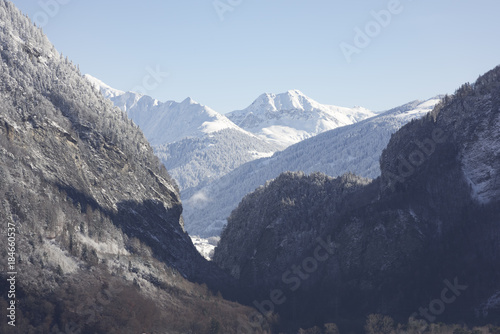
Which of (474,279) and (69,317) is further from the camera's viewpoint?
(474,279)

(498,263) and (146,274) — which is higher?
(146,274)

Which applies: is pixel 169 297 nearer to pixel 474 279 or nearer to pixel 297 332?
pixel 297 332

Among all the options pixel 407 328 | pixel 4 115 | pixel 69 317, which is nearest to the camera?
pixel 69 317

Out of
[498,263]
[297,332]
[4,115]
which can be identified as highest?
[4,115]

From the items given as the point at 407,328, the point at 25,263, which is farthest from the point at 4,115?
Answer: the point at 407,328

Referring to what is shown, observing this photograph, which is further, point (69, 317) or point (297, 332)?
point (297, 332)

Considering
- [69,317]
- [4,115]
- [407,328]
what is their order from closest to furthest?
[69,317] < [407,328] < [4,115]

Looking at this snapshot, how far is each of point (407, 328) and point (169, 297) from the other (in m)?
80.9

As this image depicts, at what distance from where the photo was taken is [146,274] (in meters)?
Result: 197

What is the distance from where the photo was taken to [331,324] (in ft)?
631

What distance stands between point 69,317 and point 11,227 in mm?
33012

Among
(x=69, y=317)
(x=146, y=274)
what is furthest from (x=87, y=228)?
(x=69, y=317)

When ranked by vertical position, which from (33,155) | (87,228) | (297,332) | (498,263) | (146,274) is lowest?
(297,332)

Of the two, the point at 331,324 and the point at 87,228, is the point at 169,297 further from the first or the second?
the point at 331,324
